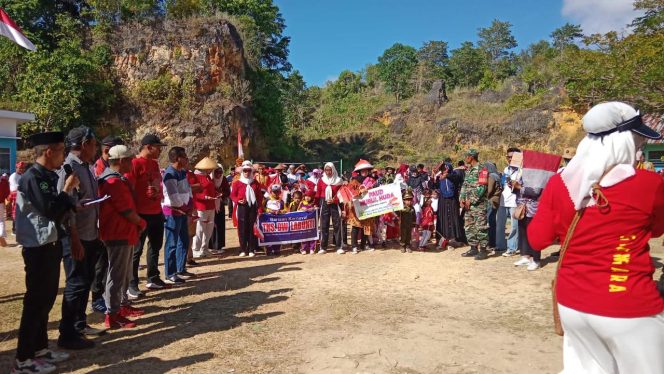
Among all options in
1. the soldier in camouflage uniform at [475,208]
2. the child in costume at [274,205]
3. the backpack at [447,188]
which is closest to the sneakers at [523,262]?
the soldier in camouflage uniform at [475,208]

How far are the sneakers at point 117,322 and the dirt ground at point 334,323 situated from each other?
11cm

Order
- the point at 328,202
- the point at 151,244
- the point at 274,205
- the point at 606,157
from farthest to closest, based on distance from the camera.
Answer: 1. the point at 274,205
2. the point at 328,202
3. the point at 151,244
4. the point at 606,157

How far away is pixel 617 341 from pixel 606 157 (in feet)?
2.81

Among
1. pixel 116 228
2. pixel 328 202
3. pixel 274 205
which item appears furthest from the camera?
pixel 274 205

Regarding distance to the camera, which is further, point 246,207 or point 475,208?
point 246,207

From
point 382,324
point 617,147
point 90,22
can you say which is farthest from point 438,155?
point 617,147

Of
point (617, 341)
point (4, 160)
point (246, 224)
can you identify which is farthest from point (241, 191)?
point (4, 160)

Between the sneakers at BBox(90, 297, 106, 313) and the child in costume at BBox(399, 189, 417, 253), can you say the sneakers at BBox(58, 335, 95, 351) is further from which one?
the child in costume at BBox(399, 189, 417, 253)

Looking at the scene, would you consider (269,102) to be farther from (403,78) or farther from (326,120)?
(403,78)

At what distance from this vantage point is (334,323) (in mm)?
5051

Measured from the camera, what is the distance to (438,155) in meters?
37.1

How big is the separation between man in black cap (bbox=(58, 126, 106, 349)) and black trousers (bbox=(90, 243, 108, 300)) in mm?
317

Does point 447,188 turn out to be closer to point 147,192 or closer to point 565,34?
point 147,192

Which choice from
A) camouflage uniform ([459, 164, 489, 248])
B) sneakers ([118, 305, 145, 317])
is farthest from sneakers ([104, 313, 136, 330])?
camouflage uniform ([459, 164, 489, 248])
